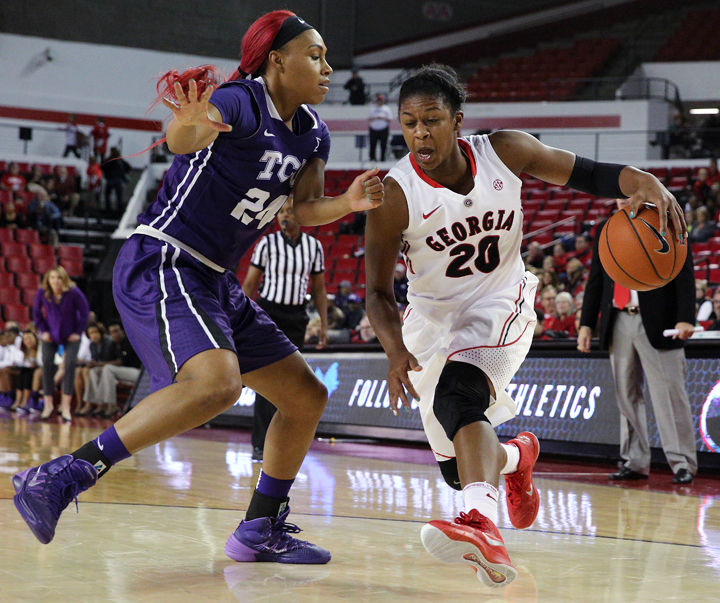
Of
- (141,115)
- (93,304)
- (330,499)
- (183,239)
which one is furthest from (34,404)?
(141,115)

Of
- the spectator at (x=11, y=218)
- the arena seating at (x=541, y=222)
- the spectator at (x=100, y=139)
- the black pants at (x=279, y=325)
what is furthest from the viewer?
the spectator at (x=100, y=139)

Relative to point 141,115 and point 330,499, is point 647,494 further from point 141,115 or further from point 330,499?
point 141,115

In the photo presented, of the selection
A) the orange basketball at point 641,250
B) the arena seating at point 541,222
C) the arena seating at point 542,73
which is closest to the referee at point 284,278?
the orange basketball at point 641,250

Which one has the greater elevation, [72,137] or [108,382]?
[72,137]

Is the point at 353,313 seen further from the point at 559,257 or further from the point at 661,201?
the point at 661,201

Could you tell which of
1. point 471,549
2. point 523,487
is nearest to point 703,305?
point 523,487

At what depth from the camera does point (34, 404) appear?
13438 mm

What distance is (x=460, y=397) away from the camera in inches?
129

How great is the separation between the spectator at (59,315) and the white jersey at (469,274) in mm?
8308

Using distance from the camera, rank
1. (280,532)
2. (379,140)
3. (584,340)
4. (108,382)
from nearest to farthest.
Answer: (280,532) → (584,340) → (108,382) → (379,140)

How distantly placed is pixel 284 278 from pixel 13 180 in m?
14.5

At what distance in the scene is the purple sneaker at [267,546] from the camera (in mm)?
3434

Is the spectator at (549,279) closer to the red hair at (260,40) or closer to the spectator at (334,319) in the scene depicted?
the spectator at (334,319)

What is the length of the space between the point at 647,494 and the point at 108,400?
8316 mm
